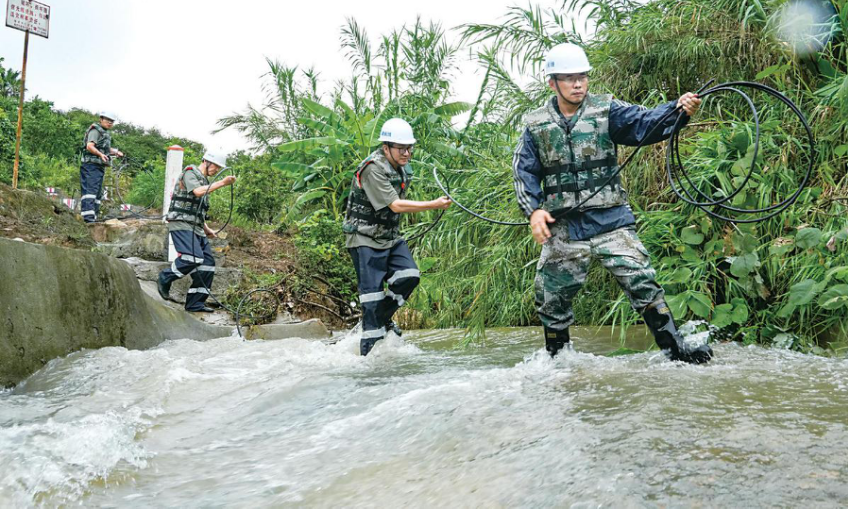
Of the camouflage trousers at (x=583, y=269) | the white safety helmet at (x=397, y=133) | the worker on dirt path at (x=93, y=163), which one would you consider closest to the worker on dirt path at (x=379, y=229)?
the white safety helmet at (x=397, y=133)

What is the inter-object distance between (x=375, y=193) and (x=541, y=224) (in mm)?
2014

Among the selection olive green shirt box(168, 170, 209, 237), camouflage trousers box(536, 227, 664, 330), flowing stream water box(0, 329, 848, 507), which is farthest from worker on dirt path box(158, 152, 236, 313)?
camouflage trousers box(536, 227, 664, 330)

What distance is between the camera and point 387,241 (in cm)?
564

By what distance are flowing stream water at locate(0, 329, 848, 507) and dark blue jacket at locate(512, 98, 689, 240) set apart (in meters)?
0.81

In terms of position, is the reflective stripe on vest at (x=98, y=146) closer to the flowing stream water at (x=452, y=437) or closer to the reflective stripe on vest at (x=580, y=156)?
the flowing stream water at (x=452, y=437)

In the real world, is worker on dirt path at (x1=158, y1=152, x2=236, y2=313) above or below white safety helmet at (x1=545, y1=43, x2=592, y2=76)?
below

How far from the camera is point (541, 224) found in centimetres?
372

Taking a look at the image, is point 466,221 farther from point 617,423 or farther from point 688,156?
point 617,423

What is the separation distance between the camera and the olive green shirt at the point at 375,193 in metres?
5.36

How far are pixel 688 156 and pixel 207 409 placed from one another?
13.2 ft

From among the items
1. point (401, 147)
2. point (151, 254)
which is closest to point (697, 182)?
point (401, 147)

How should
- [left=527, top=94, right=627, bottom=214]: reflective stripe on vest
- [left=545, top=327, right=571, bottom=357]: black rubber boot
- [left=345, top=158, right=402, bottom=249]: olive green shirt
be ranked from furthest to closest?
1. [left=345, top=158, right=402, bottom=249]: olive green shirt
2. [left=545, top=327, right=571, bottom=357]: black rubber boot
3. [left=527, top=94, right=627, bottom=214]: reflective stripe on vest

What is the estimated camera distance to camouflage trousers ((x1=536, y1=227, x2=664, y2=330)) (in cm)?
369

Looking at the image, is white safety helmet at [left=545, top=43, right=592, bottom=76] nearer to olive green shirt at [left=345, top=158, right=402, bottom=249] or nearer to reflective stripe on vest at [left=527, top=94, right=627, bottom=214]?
reflective stripe on vest at [left=527, top=94, right=627, bottom=214]
